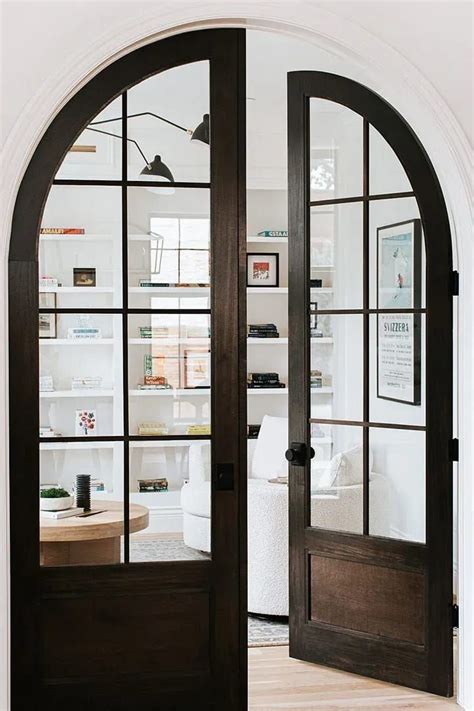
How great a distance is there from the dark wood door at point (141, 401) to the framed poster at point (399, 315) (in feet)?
2.31

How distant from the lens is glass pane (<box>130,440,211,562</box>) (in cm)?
312

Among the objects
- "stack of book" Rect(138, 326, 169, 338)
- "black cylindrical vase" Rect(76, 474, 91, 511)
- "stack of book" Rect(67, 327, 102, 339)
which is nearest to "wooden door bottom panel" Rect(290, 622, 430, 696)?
"black cylindrical vase" Rect(76, 474, 91, 511)

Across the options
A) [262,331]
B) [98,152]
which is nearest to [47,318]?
[98,152]

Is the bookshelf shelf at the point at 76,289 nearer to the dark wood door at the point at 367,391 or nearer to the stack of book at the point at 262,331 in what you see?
the dark wood door at the point at 367,391

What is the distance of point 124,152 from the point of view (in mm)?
3119

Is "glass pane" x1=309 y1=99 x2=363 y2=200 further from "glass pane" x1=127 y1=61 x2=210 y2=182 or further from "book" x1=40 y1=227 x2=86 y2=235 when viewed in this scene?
"book" x1=40 y1=227 x2=86 y2=235

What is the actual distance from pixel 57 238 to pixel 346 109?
4.41 feet

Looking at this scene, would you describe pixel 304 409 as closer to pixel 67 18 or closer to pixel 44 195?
pixel 44 195

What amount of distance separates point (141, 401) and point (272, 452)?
2.08m

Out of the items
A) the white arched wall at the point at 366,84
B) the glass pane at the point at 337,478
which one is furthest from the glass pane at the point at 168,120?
the glass pane at the point at 337,478

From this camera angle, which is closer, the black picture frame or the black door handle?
the black picture frame

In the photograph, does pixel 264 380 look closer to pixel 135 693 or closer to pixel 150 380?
pixel 150 380

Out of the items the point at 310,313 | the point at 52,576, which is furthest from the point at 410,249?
the point at 52,576

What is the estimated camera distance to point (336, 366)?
12.1ft
